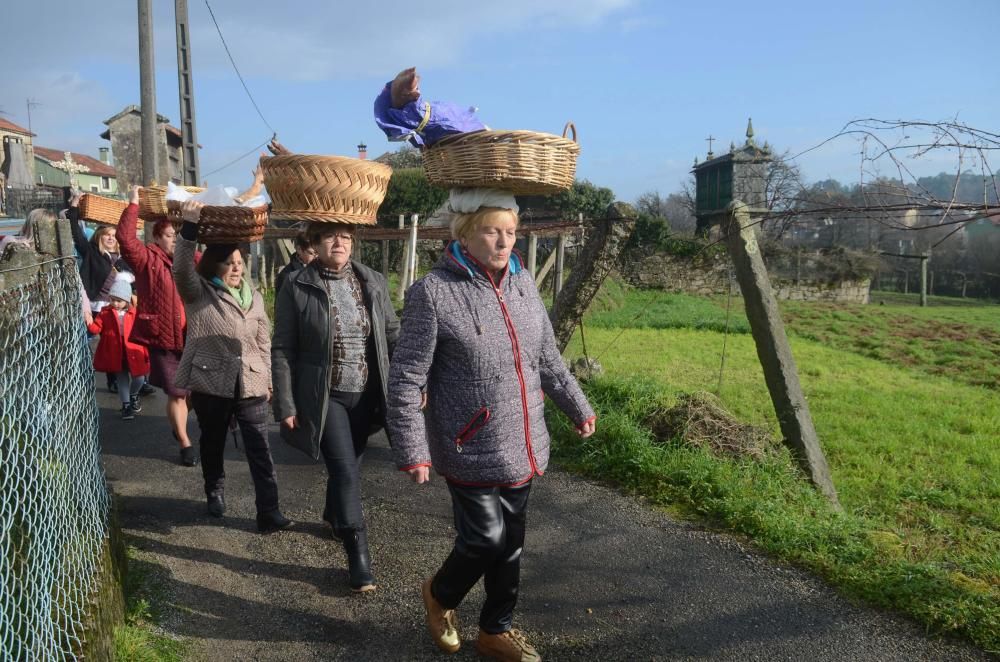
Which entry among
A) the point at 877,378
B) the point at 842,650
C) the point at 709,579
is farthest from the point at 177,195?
the point at 877,378

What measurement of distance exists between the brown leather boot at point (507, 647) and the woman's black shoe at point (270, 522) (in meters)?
1.66

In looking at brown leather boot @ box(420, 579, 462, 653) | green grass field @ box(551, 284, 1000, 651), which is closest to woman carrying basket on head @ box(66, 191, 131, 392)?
green grass field @ box(551, 284, 1000, 651)

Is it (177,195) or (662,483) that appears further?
(662,483)

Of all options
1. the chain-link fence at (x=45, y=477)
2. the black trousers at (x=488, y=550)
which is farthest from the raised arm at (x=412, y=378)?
the chain-link fence at (x=45, y=477)

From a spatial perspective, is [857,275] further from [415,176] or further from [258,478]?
[258,478]

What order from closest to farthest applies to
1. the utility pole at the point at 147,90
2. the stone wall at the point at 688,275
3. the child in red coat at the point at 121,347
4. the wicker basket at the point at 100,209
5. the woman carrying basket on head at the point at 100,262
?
the wicker basket at the point at 100,209, the child in red coat at the point at 121,347, the woman carrying basket on head at the point at 100,262, the utility pole at the point at 147,90, the stone wall at the point at 688,275

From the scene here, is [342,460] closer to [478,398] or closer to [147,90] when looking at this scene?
[478,398]

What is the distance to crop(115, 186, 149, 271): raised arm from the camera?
4.92 m

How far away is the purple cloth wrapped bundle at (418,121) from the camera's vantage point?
2.87 m

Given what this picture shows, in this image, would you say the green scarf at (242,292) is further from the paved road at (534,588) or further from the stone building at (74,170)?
the stone building at (74,170)

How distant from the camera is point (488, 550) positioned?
2.71 meters

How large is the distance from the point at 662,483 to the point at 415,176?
18908mm

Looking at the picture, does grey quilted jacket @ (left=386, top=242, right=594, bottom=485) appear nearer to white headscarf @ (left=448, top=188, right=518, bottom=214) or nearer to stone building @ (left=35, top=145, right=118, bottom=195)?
white headscarf @ (left=448, top=188, right=518, bottom=214)

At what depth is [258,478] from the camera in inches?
159
